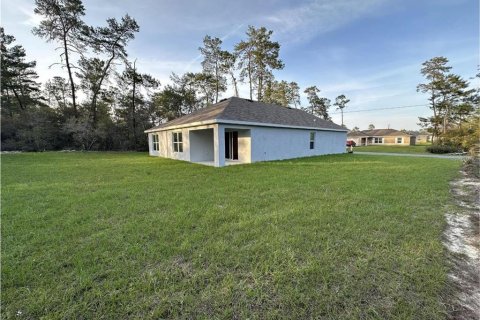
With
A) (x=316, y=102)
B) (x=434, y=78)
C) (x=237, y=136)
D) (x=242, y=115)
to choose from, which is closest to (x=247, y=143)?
(x=237, y=136)

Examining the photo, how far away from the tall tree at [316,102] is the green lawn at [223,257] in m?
43.2

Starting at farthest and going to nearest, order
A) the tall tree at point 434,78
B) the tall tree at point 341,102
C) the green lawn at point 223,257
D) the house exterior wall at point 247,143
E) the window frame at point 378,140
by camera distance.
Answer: the window frame at point 378,140, the tall tree at point 341,102, the tall tree at point 434,78, the house exterior wall at point 247,143, the green lawn at point 223,257

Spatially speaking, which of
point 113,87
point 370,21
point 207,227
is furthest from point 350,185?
point 113,87

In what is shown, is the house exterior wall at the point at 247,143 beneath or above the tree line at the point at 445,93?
beneath

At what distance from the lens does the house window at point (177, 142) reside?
47.2 ft

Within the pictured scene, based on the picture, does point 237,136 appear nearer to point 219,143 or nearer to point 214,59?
point 219,143

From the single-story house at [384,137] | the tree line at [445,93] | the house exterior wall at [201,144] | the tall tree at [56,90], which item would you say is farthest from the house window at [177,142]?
the single-story house at [384,137]

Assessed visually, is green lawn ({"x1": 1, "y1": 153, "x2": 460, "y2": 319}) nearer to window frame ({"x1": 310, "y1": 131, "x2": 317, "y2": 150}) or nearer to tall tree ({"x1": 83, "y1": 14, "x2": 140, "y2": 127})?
window frame ({"x1": 310, "y1": 131, "x2": 317, "y2": 150})

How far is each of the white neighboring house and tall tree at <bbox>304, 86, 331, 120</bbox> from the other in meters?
30.1

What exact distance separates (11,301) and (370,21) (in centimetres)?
1656

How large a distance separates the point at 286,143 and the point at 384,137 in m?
43.8

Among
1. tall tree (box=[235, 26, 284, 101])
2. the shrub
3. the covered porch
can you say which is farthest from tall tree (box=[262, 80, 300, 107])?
the shrub

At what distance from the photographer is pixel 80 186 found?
6.33 meters

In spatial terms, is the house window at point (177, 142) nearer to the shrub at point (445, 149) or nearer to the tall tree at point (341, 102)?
the shrub at point (445, 149)
